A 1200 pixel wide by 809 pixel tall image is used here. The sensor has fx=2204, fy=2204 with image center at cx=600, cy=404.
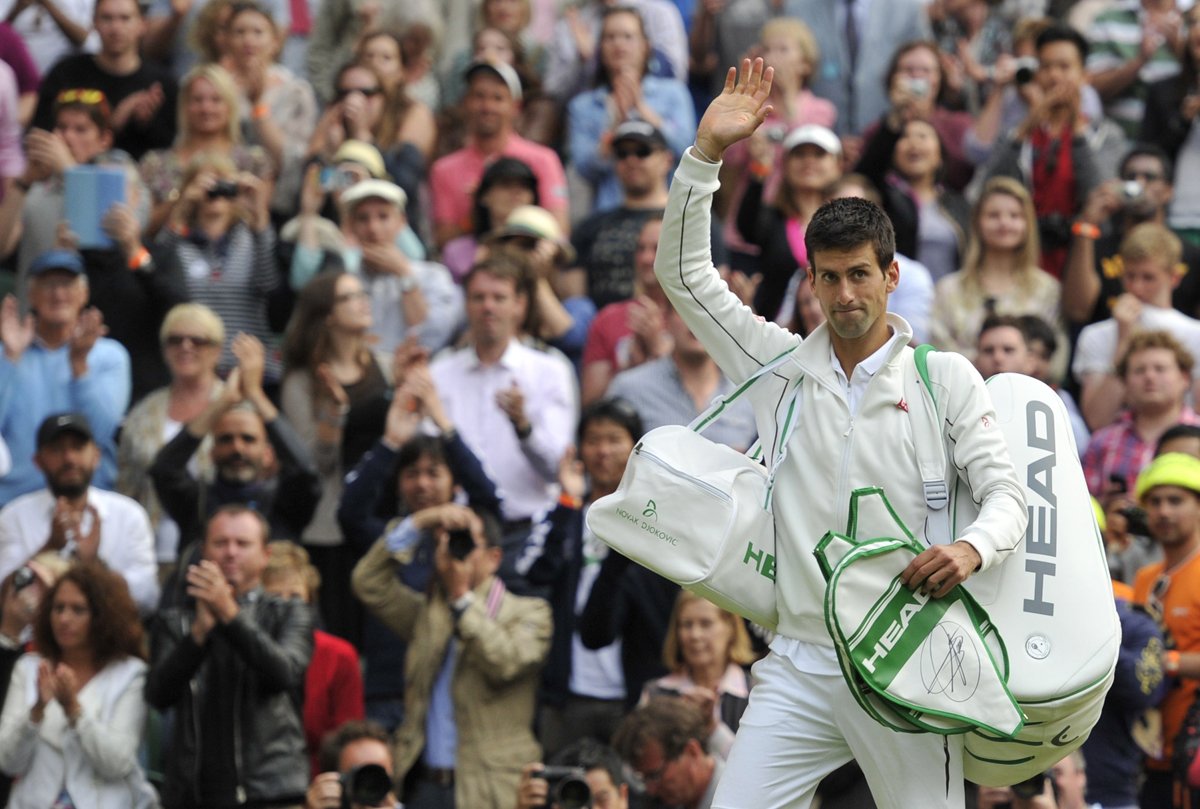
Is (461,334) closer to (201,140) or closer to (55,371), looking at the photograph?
(201,140)

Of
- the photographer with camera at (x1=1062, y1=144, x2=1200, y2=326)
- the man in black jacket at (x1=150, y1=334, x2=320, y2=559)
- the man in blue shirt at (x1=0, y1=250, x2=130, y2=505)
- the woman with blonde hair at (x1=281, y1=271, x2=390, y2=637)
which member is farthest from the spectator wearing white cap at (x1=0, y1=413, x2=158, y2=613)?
the photographer with camera at (x1=1062, y1=144, x2=1200, y2=326)

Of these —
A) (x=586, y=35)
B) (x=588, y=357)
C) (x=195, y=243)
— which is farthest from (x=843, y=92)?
(x=195, y=243)

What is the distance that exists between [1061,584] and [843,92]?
8.80m

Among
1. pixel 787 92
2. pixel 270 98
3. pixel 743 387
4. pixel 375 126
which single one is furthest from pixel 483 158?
pixel 743 387

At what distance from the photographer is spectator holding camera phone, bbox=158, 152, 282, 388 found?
1180 centimetres

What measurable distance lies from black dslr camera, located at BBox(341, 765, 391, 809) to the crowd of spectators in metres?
0.02

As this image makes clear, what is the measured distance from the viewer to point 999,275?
39.0 ft

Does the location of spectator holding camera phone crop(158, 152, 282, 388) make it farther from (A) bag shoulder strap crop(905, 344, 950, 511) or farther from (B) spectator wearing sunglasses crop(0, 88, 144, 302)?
(A) bag shoulder strap crop(905, 344, 950, 511)

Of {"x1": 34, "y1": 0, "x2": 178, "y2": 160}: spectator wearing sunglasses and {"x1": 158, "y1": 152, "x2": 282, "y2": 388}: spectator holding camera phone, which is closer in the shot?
{"x1": 158, "y1": 152, "x2": 282, "y2": 388}: spectator holding camera phone

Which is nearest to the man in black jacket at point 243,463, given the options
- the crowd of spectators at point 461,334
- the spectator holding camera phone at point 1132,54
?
the crowd of spectators at point 461,334

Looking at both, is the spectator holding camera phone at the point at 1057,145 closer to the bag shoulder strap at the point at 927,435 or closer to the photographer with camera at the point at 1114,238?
the photographer with camera at the point at 1114,238

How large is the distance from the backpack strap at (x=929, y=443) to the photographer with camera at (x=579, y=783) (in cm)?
256

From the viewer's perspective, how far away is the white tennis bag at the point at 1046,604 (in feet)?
20.3

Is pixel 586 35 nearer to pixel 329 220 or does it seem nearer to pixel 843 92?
pixel 843 92
